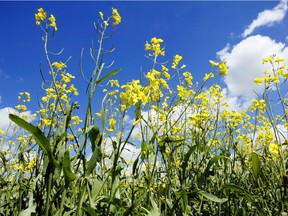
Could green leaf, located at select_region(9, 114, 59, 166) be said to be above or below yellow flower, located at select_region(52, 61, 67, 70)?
below

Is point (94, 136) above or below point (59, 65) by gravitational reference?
below

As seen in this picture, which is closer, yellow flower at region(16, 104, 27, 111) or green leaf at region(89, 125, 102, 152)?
green leaf at region(89, 125, 102, 152)

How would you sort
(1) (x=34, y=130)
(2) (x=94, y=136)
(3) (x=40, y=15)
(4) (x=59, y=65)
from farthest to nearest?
(4) (x=59, y=65) → (3) (x=40, y=15) → (2) (x=94, y=136) → (1) (x=34, y=130)

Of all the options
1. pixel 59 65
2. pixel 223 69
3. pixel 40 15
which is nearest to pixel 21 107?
pixel 59 65

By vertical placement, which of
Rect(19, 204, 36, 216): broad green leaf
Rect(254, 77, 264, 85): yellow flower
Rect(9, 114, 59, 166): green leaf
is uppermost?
Rect(254, 77, 264, 85): yellow flower

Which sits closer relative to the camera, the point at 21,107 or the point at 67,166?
the point at 67,166

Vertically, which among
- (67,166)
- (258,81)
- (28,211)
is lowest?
(28,211)

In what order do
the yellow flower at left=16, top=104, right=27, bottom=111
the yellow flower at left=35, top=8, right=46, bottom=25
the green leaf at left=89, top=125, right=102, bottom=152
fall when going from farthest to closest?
the yellow flower at left=16, top=104, right=27, bottom=111 < the yellow flower at left=35, top=8, right=46, bottom=25 < the green leaf at left=89, top=125, right=102, bottom=152

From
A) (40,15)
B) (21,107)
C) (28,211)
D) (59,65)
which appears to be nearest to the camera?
(28,211)

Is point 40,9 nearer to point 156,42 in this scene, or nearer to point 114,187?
point 156,42

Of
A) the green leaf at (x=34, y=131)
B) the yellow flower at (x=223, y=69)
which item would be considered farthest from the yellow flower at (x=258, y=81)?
the green leaf at (x=34, y=131)

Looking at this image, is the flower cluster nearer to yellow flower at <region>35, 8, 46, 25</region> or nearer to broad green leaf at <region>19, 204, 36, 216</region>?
yellow flower at <region>35, 8, 46, 25</region>

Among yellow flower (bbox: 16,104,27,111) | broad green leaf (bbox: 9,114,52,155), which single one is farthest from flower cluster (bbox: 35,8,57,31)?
yellow flower (bbox: 16,104,27,111)

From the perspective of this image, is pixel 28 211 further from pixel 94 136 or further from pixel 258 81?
pixel 258 81
